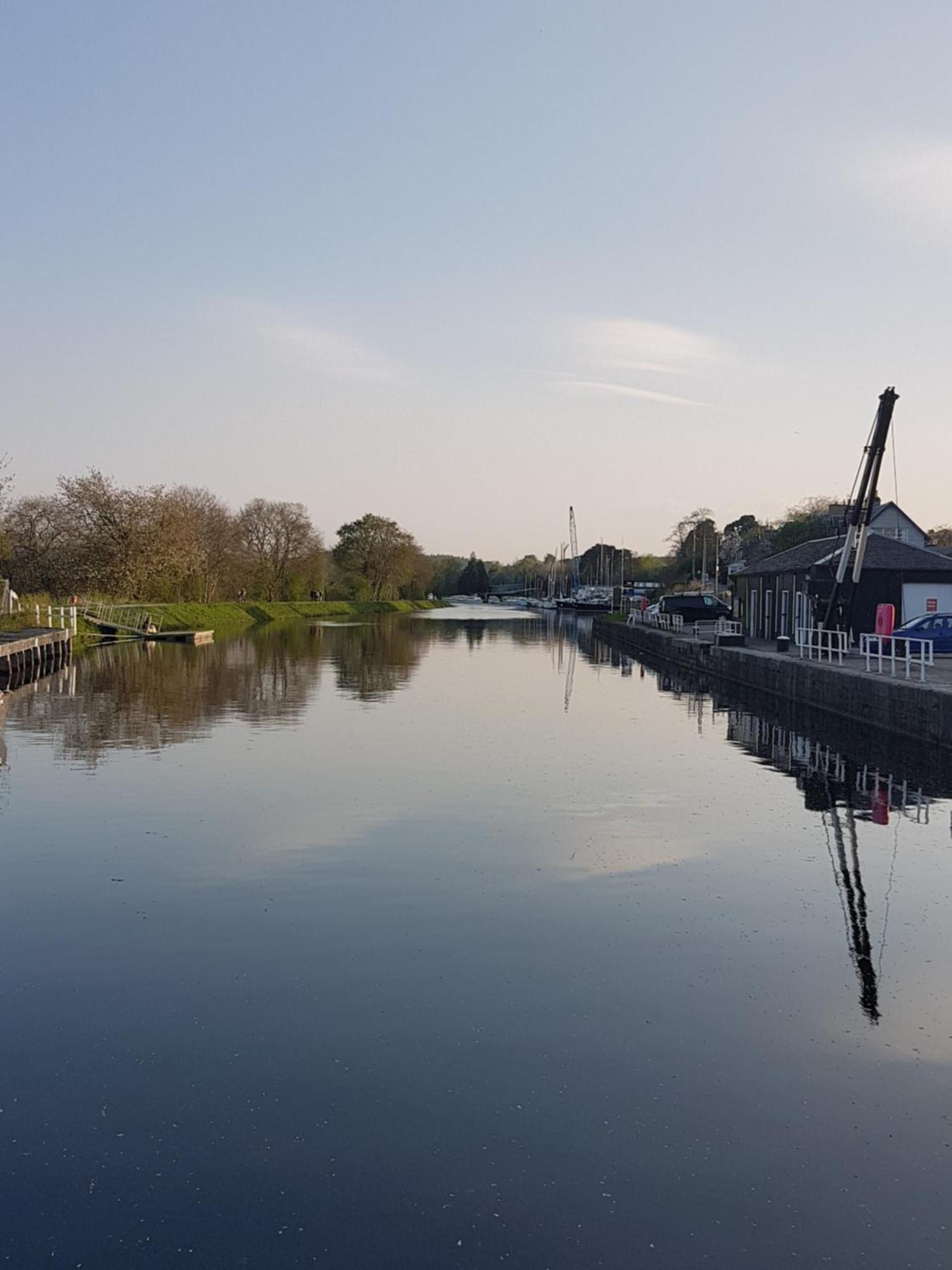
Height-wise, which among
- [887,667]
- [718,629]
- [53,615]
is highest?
[53,615]

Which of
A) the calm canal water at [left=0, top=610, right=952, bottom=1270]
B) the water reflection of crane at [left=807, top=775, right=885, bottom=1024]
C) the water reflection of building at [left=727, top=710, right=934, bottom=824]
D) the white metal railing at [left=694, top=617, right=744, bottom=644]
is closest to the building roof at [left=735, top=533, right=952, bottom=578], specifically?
the white metal railing at [left=694, top=617, right=744, bottom=644]

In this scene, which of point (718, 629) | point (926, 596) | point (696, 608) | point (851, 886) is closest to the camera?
point (851, 886)

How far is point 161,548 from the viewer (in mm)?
66312

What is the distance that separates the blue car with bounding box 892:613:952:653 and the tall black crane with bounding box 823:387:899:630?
5.97 feet

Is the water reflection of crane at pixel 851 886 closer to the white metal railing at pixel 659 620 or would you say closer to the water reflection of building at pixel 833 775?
the water reflection of building at pixel 833 775

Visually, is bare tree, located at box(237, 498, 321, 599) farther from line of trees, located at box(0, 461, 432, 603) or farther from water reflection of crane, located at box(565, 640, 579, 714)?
water reflection of crane, located at box(565, 640, 579, 714)

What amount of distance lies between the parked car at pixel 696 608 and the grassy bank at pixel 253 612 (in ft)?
82.4

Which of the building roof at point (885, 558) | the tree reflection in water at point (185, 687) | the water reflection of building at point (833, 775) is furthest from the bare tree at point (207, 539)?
the water reflection of building at point (833, 775)

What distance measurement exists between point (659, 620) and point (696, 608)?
2799mm

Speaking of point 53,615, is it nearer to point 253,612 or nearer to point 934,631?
point 253,612

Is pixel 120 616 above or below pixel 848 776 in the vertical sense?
above

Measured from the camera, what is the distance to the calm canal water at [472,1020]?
5.14 metres

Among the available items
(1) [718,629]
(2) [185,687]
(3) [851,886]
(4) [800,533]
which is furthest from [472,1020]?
(4) [800,533]

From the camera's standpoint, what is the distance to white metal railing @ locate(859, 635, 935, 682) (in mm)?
24109
